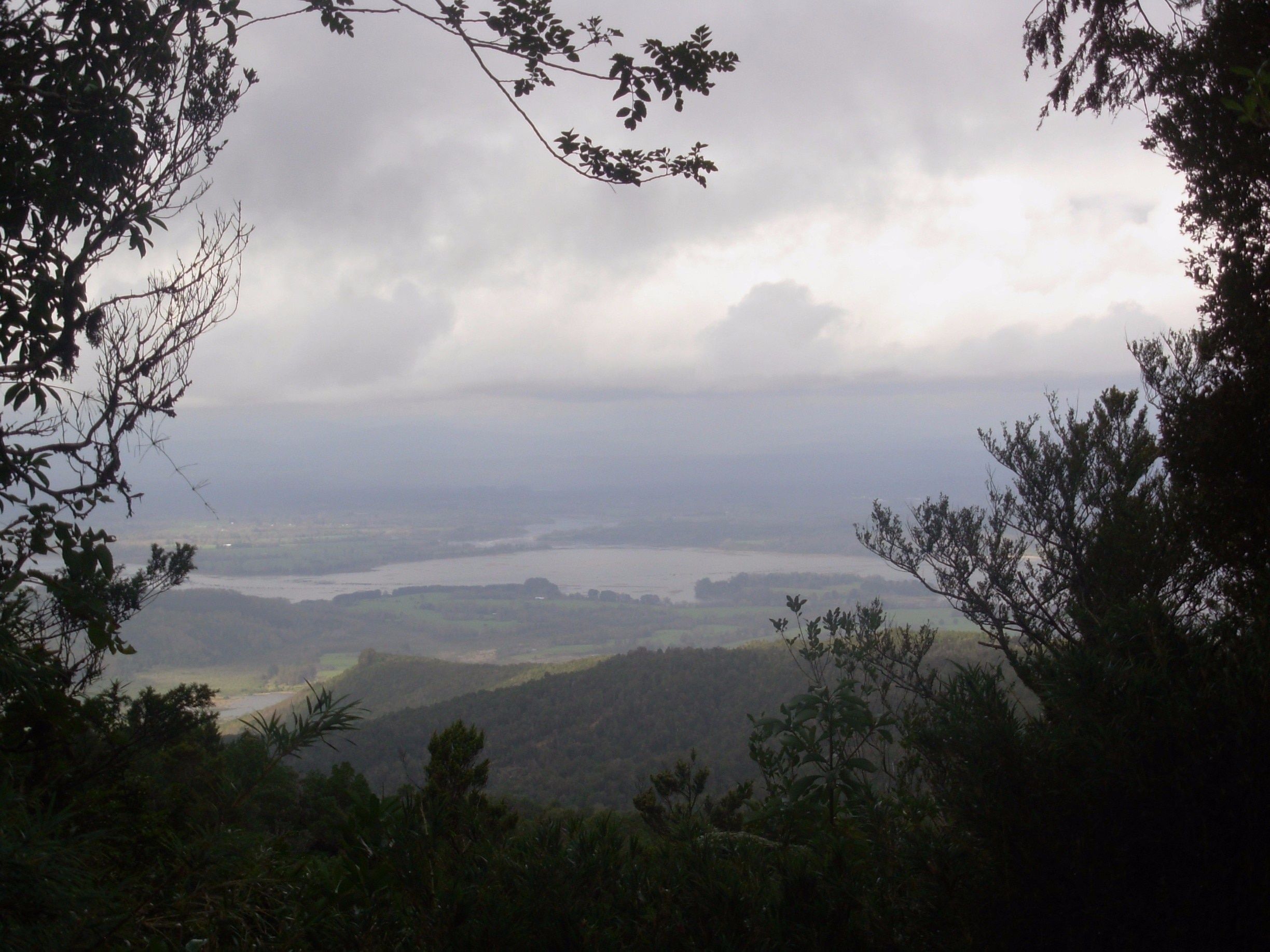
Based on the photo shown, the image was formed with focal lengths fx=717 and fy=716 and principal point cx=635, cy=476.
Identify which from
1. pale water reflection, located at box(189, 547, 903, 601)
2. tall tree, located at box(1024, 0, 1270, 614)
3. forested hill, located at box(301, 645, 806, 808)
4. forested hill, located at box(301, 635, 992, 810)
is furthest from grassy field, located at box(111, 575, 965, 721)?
tall tree, located at box(1024, 0, 1270, 614)

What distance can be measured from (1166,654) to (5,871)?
2.20 meters

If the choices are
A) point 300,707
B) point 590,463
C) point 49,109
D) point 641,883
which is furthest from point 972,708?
point 590,463

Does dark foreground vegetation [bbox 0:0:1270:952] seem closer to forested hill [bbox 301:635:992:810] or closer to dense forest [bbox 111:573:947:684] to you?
forested hill [bbox 301:635:992:810]

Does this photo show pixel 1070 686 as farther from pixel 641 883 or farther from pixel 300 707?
pixel 300 707

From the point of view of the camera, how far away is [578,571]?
73312mm

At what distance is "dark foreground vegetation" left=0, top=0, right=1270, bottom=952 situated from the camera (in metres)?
1.30

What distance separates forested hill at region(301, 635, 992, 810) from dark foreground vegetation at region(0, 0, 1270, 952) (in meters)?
11.5

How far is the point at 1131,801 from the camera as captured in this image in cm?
132

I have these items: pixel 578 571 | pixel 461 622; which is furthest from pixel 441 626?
pixel 578 571

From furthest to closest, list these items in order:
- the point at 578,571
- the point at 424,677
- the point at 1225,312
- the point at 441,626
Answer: the point at 578,571 < the point at 441,626 < the point at 424,677 < the point at 1225,312

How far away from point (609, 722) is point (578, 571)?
52249 mm

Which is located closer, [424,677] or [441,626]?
[424,677]

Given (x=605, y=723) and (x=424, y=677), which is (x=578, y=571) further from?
(x=605, y=723)

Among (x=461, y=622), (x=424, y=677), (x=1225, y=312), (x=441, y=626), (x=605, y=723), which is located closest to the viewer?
(x=1225, y=312)
